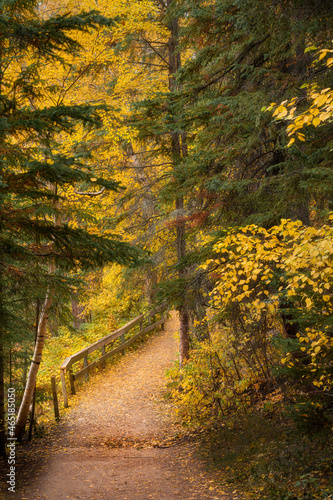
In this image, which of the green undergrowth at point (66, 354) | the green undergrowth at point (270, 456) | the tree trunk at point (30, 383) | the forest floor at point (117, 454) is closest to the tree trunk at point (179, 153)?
the forest floor at point (117, 454)

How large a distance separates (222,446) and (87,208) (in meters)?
5.91

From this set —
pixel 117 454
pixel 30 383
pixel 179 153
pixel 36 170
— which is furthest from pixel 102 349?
pixel 36 170

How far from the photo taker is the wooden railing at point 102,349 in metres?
11.2

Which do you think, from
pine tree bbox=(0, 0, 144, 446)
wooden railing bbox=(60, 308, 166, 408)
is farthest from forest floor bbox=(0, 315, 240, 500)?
pine tree bbox=(0, 0, 144, 446)

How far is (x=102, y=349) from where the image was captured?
551 inches

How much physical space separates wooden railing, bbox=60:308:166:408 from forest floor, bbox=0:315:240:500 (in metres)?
0.47

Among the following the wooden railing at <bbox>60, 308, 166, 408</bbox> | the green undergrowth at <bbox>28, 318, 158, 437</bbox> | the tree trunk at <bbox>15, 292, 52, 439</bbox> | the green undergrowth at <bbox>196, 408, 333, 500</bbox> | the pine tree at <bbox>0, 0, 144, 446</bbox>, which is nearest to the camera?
the green undergrowth at <bbox>196, 408, 333, 500</bbox>

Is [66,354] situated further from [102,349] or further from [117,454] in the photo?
[117,454]

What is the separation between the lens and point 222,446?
673cm

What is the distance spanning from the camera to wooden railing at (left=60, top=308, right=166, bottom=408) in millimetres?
11177

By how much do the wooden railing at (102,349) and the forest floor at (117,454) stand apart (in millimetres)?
473

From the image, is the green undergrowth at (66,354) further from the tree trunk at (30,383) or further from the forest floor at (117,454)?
the tree trunk at (30,383)

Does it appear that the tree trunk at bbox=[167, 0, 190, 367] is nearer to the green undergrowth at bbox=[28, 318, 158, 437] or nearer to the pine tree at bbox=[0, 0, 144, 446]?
the green undergrowth at bbox=[28, 318, 158, 437]

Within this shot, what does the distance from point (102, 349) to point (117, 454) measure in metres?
6.63
